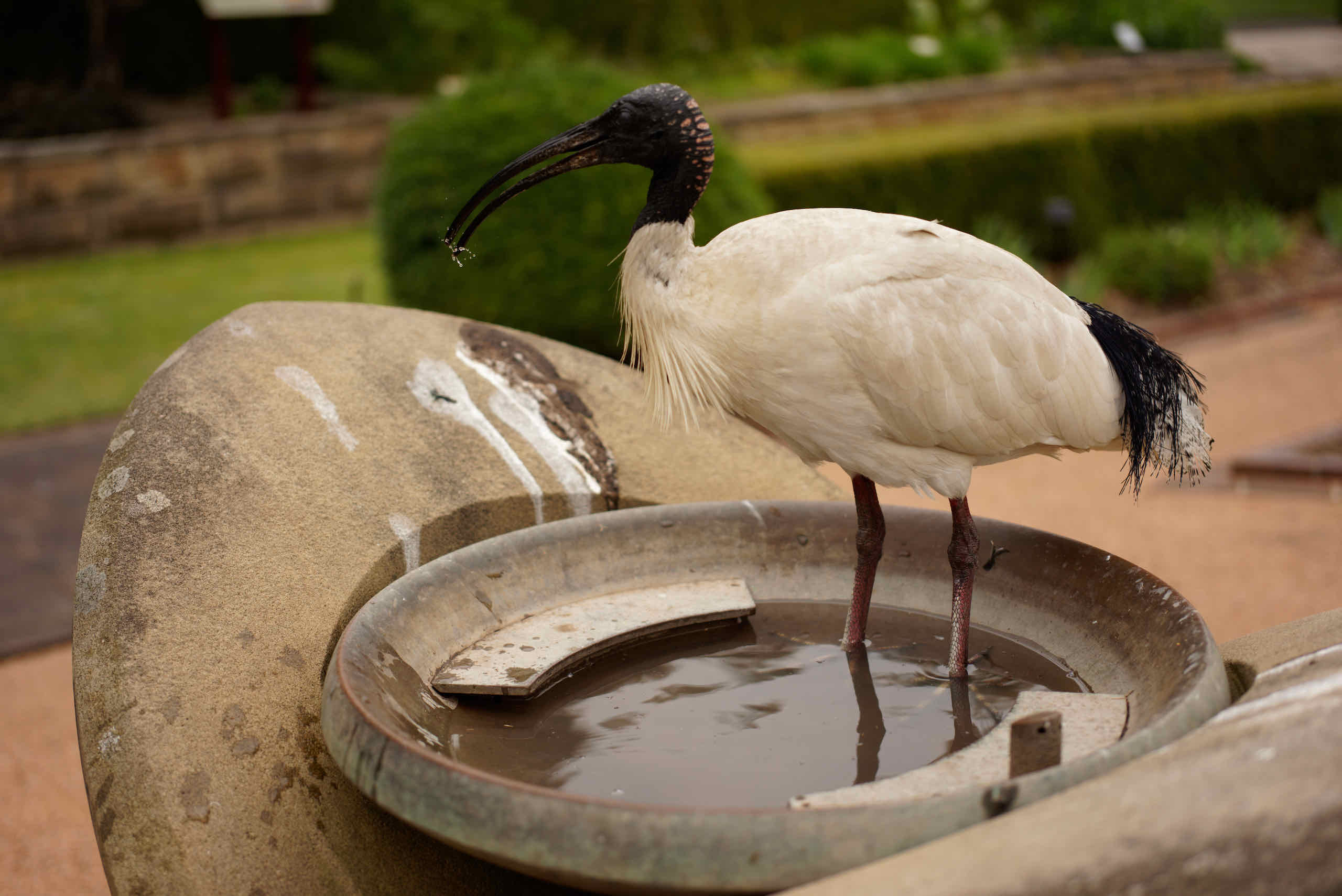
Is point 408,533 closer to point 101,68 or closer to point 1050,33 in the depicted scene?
point 101,68

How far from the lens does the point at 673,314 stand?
3.08m

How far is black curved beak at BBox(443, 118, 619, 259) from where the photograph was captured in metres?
3.01

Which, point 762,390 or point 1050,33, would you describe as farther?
point 1050,33

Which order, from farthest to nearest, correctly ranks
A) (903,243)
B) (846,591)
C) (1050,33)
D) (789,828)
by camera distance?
(1050,33), (846,591), (903,243), (789,828)

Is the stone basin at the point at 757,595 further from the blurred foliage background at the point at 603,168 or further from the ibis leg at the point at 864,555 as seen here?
the blurred foliage background at the point at 603,168

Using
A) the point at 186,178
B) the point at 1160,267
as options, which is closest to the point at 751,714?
the point at 1160,267

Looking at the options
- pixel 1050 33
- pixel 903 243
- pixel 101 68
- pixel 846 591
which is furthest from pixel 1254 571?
pixel 1050 33

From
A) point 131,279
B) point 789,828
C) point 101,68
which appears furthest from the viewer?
point 101,68

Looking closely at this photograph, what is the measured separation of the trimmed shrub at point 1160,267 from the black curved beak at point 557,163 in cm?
973

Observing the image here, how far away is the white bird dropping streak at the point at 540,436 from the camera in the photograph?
3855 millimetres

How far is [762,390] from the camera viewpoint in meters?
3.07

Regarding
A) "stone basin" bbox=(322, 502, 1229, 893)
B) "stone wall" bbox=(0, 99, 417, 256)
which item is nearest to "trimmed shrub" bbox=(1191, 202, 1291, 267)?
"stone wall" bbox=(0, 99, 417, 256)

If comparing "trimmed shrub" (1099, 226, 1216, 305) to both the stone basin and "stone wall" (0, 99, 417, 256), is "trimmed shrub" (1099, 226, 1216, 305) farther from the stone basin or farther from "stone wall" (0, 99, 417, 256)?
the stone basin

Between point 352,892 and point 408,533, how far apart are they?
1.01m
